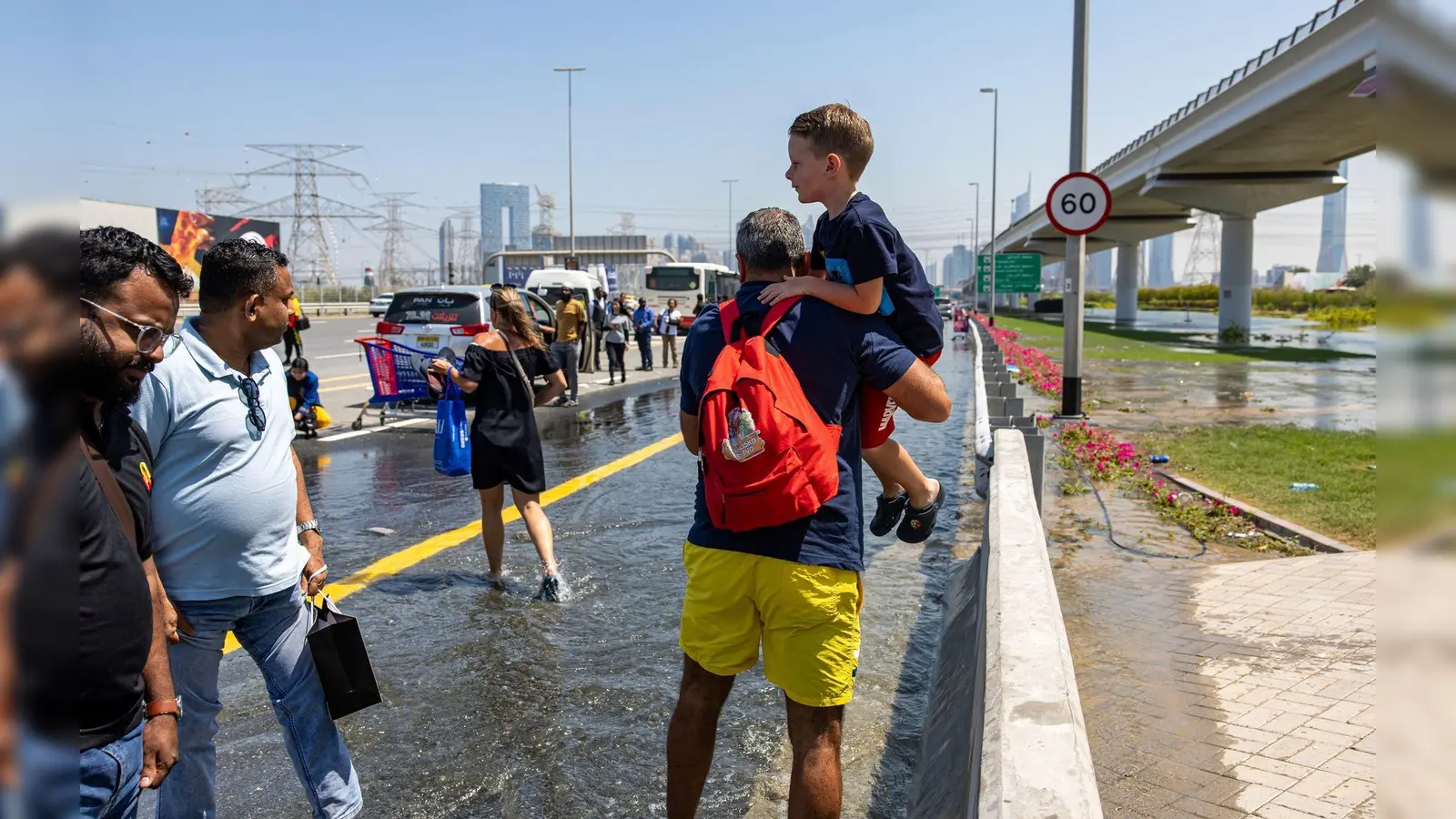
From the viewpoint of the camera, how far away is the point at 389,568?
6770mm

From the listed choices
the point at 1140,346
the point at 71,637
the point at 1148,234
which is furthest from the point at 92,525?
the point at 1148,234

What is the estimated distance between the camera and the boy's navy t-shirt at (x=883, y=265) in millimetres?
2887

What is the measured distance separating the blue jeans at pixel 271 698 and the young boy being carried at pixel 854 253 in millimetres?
1850

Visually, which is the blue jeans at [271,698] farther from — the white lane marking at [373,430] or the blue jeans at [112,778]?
the white lane marking at [373,430]

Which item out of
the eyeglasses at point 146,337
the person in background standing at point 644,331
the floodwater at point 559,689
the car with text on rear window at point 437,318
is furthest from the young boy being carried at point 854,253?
the person in background standing at point 644,331

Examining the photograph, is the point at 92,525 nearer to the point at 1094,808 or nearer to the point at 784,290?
the point at 784,290

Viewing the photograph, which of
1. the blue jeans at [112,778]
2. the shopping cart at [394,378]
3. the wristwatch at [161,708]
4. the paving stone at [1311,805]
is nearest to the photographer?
the blue jeans at [112,778]

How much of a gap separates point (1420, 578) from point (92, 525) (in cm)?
214

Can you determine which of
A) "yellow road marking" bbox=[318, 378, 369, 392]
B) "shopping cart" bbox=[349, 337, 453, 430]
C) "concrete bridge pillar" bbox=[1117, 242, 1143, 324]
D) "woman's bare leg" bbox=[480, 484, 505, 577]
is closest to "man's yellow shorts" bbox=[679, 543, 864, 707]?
"woman's bare leg" bbox=[480, 484, 505, 577]

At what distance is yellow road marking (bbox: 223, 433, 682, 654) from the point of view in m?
6.32

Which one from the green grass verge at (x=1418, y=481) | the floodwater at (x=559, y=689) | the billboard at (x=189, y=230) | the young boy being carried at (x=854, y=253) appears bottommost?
the floodwater at (x=559, y=689)

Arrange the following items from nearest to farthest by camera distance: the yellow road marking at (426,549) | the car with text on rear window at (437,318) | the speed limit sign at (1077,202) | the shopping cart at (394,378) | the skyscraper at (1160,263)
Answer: the yellow road marking at (426,549) → the speed limit sign at (1077,202) → the shopping cart at (394,378) → the car with text on rear window at (437,318) → the skyscraper at (1160,263)

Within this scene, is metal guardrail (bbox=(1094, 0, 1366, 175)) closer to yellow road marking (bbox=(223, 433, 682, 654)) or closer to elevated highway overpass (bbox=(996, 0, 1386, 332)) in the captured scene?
elevated highway overpass (bbox=(996, 0, 1386, 332))

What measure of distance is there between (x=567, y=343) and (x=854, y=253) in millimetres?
12829
